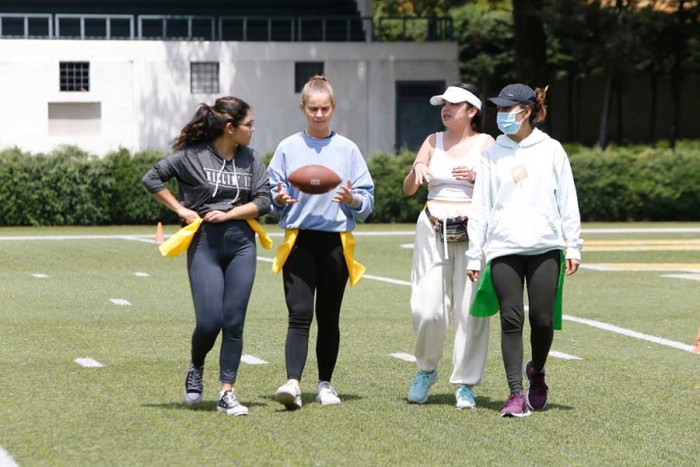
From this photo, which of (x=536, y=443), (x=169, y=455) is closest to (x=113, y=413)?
(x=169, y=455)

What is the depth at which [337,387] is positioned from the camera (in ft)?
29.9

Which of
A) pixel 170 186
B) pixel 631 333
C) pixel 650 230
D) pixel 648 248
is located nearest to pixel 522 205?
pixel 631 333

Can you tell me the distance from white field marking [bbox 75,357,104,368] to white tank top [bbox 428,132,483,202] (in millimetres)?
2956

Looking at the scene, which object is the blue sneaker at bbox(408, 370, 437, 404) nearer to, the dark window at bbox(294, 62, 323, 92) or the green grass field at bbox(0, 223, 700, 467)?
the green grass field at bbox(0, 223, 700, 467)

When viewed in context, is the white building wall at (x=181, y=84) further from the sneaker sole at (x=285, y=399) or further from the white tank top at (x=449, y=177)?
the sneaker sole at (x=285, y=399)

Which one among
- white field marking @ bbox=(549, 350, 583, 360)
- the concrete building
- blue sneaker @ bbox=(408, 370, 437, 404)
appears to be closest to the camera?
blue sneaker @ bbox=(408, 370, 437, 404)

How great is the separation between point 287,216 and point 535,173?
4.76ft

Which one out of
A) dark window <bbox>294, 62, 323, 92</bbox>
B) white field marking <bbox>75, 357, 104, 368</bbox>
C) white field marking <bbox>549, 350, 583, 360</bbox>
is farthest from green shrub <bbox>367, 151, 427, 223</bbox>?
white field marking <bbox>75, 357, 104, 368</bbox>

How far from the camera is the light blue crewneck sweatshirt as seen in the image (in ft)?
26.8

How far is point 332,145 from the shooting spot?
27.2 ft

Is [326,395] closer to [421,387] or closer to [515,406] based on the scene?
[421,387]

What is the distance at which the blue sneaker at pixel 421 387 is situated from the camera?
27.7 ft

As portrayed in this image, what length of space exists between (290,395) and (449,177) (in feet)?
5.24

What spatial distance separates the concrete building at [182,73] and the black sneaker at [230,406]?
109 feet
